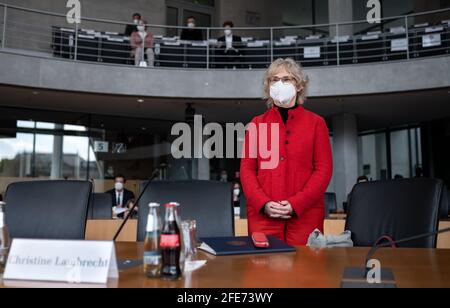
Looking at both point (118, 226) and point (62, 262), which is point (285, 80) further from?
point (118, 226)

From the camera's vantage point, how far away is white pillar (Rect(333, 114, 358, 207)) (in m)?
10.0

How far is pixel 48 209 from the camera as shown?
2.09 m

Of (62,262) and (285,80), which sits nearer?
(62,262)

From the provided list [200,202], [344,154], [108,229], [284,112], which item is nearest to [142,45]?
[344,154]

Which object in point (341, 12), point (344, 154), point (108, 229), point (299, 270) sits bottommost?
point (108, 229)

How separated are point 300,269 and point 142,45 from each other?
838 cm

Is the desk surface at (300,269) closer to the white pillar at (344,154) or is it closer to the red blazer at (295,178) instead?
the red blazer at (295,178)

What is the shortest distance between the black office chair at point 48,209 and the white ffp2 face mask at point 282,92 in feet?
3.40

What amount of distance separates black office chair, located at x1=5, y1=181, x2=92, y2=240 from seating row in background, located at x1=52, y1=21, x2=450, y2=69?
6747mm

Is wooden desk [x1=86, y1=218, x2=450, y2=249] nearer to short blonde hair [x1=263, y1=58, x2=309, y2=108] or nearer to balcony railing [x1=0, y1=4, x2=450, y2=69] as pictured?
short blonde hair [x1=263, y1=58, x2=309, y2=108]

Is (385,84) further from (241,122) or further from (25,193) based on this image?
(25,193)

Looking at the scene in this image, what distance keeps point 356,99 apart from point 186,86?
143 inches

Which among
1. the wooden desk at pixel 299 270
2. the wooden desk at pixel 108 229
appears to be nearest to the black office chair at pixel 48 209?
the wooden desk at pixel 299 270
